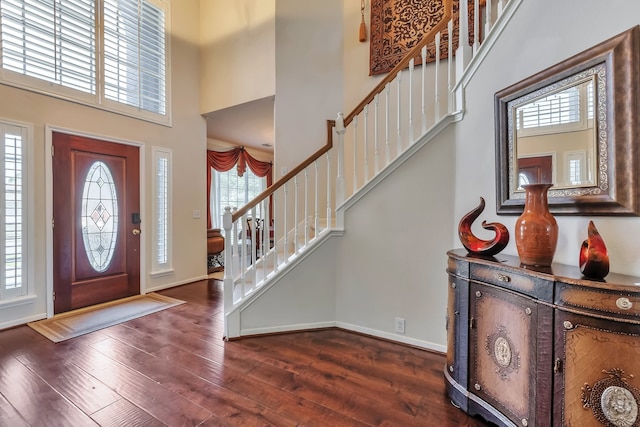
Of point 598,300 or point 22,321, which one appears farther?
point 22,321

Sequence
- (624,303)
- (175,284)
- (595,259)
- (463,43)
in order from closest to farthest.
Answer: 1. (624,303)
2. (595,259)
3. (463,43)
4. (175,284)

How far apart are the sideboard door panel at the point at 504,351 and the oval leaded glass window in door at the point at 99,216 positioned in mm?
4065

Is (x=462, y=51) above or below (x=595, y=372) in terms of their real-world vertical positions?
above

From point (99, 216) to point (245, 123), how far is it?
2.63 meters

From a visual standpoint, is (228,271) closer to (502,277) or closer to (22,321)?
(502,277)

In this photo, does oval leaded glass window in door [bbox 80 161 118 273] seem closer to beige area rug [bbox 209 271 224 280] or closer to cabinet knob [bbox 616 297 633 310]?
beige area rug [bbox 209 271 224 280]

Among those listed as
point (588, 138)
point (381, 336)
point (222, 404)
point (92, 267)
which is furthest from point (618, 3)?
point (92, 267)

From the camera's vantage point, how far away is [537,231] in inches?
55.0

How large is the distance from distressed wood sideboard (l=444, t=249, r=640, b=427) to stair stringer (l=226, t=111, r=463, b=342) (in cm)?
100

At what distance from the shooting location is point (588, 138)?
1.41 m

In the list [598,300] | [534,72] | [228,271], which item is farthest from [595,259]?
[228,271]

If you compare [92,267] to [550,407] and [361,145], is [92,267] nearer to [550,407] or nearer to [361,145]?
[361,145]

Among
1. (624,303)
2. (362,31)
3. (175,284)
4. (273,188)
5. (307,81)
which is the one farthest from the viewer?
(175,284)

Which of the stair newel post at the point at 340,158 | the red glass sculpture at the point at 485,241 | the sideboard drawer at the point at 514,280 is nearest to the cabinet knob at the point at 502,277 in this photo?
the sideboard drawer at the point at 514,280
